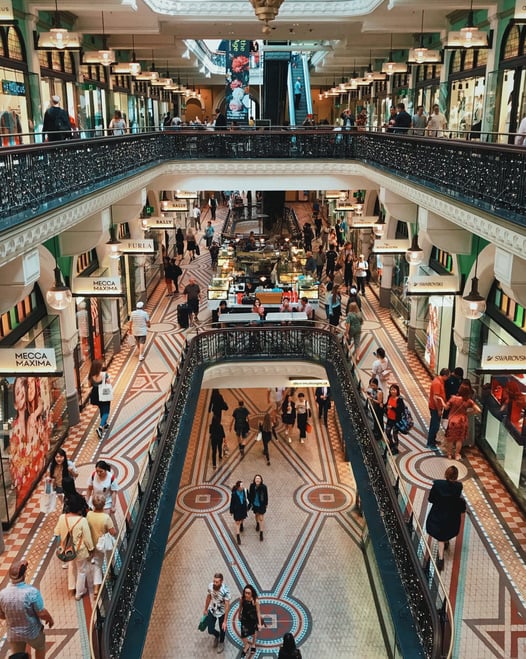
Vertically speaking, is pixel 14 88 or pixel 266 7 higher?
pixel 266 7

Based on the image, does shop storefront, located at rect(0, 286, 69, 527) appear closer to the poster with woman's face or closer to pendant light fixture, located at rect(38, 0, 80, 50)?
the poster with woman's face

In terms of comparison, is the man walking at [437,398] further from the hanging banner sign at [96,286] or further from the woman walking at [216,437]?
the hanging banner sign at [96,286]

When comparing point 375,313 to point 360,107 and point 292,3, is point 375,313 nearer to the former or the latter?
point 292,3

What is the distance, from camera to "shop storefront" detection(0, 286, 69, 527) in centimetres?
796

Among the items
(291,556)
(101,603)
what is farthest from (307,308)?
(101,603)

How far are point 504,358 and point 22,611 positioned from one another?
5828 millimetres

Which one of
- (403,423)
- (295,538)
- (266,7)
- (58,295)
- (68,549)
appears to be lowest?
(295,538)

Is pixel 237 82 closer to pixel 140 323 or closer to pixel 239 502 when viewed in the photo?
pixel 140 323

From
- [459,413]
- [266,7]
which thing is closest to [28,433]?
[459,413]

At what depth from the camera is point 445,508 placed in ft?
24.0

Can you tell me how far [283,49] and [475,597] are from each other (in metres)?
23.6

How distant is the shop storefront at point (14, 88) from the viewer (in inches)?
398

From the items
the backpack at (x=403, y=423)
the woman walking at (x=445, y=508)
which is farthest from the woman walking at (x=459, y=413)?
the woman walking at (x=445, y=508)

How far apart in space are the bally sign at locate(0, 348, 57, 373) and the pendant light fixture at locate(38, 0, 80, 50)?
16.0ft
